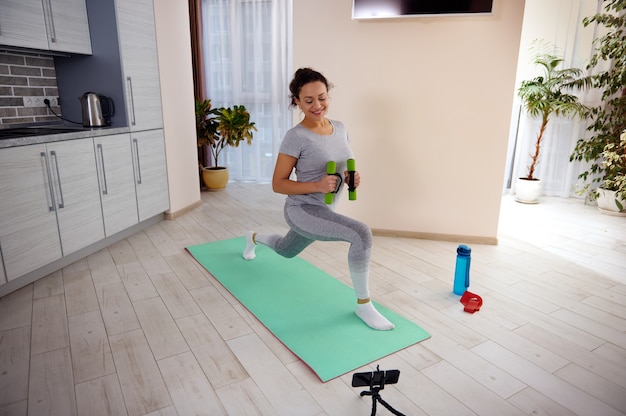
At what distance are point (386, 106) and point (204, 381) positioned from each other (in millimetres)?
2272

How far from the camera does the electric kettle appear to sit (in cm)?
292

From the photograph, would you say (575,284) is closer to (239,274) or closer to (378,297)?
(378,297)

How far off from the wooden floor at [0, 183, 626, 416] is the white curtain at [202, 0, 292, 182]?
2.45m

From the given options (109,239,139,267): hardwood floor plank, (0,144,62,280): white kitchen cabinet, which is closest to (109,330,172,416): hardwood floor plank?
(0,144,62,280): white kitchen cabinet

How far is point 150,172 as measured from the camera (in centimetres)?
333

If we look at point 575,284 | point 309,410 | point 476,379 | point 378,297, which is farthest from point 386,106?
point 309,410

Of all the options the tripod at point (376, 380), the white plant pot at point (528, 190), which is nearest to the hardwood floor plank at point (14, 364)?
the tripod at point (376, 380)

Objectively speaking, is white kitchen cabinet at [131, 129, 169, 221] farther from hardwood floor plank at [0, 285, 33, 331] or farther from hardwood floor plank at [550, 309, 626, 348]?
hardwood floor plank at [550, 309, 626, 348]

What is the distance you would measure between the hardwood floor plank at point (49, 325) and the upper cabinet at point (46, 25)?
1484 mm

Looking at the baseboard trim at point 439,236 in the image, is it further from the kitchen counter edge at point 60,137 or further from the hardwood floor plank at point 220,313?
the kitchen counter edge at point 60,137

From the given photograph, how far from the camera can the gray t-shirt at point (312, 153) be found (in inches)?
78.6

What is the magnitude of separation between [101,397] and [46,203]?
1.39 metres

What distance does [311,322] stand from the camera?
2027 millimetres

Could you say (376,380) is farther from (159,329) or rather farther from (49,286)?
(49,286)
